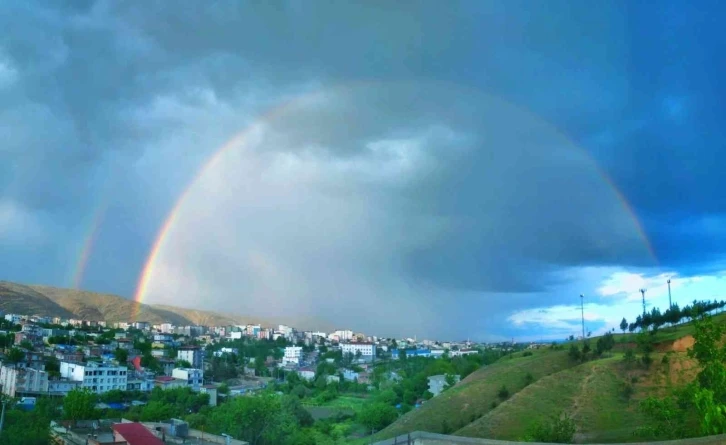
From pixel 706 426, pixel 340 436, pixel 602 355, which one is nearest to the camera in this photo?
pixel 706 426

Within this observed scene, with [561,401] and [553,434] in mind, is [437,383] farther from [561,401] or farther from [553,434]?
[553,434]

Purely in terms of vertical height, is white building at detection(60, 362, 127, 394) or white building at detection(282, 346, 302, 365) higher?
white building at detection(60, 362, 127, 394)

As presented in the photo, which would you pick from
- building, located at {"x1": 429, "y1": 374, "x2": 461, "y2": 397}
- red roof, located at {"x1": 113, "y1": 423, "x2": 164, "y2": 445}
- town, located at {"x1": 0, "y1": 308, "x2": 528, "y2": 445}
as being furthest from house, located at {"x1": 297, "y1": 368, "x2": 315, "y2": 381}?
red roof, located at {"x1": 113, "y1": 423, "x2": 164, "y2": 445}

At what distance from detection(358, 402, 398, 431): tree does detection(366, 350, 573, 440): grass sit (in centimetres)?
178

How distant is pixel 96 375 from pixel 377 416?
21.1m

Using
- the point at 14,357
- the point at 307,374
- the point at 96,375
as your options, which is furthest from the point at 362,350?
the point at 14,357

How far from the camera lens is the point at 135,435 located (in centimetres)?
1655

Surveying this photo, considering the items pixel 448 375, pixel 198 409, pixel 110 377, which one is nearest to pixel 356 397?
pixel 448 375

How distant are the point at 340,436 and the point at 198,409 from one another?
10.5 m

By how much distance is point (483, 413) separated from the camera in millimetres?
26125

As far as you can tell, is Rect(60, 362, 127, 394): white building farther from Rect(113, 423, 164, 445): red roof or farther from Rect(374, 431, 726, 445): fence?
Rect(374, 431, 726, 445): fence

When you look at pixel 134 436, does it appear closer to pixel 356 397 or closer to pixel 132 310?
pixel 356 397

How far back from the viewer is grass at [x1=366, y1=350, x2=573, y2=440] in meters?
25.6

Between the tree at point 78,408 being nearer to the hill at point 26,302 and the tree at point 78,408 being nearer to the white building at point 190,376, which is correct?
the white building at point 190,376
